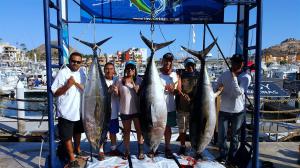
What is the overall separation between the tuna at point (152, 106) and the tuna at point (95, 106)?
0.45m

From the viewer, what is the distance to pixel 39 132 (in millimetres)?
9234

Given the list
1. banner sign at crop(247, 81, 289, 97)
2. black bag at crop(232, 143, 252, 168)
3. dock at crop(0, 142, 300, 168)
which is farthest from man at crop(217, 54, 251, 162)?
banner sign at crop(247, 81, 289, 97)

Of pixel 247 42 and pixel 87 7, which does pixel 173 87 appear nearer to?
pixel 247 42

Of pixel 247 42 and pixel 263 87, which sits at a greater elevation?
pixel 247 42

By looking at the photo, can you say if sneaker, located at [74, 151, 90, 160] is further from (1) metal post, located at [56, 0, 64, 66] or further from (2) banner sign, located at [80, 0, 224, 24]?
(2) banner sign, located at [80, 0, 224, 24]

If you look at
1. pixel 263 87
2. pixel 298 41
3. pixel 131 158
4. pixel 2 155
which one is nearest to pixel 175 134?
pixel 131 158

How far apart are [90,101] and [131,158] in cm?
116

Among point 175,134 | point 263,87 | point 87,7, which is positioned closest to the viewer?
point 87,7

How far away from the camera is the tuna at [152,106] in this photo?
370 cm

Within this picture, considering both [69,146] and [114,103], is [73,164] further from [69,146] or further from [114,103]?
[114,103]

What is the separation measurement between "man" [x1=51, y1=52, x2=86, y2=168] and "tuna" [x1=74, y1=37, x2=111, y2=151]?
21 centimetres

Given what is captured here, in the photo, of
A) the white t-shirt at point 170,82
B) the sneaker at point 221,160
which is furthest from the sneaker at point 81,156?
the sneaker at point 221,160

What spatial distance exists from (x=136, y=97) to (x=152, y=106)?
496mm

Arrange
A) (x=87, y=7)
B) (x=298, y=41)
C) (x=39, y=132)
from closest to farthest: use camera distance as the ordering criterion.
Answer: (x=87, y=7), (x=39, y=132), (x=298, y=41)
